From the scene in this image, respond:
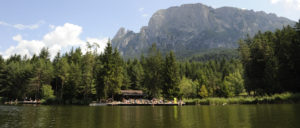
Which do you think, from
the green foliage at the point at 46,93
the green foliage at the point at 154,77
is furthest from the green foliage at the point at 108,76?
the green foliage at the point at 46,93

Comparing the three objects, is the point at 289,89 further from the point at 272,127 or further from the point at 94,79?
the point at 94,79

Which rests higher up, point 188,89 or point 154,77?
point 154,77

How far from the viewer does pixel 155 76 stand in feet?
200

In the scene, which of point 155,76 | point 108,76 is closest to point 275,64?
point 155,76

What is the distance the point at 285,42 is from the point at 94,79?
2028 inches

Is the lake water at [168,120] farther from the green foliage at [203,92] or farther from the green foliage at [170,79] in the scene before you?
the green foliage at [203,92]

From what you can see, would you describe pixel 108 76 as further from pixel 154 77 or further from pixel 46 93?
pixel 46 93

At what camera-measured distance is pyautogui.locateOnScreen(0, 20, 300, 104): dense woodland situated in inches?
1695

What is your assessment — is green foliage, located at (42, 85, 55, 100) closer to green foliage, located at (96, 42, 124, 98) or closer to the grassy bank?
green foliage, located at (96, 42, 124, 98)

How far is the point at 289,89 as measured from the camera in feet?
135

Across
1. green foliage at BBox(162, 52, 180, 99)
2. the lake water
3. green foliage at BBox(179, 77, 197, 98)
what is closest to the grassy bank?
green foliage at BBox(162, 52, 180, 99)

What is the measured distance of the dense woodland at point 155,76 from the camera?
43062 mm

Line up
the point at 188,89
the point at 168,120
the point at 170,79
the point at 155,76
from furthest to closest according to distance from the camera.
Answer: the point at 188,89, the point at 155,76, the point at 170,79, the point at 168,120

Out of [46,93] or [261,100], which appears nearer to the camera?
[261,100]
